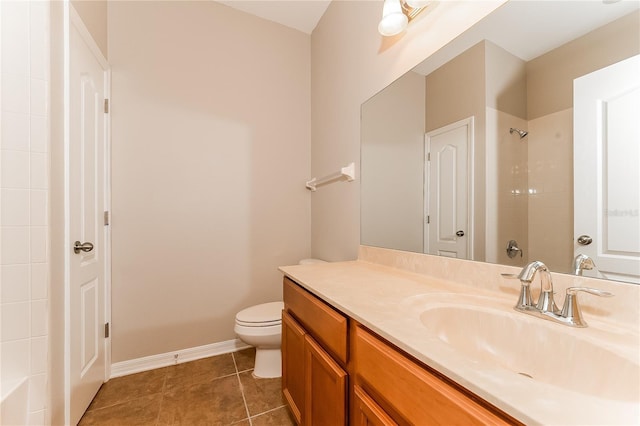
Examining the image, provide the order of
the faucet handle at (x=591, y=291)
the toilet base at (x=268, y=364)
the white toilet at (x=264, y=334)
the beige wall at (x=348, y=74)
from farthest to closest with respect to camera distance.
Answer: the toilet base at (x=268, y=364), the white toilet at (x=264, y=334), the beige wall at (x=348, y=74), the faucet handle at (x=591, y=291)

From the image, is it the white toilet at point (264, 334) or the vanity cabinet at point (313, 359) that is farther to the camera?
the white toilet at point (264, 334)

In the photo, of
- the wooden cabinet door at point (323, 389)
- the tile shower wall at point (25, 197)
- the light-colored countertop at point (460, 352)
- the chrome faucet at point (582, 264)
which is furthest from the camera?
the tile shower wall at point (25, 197)

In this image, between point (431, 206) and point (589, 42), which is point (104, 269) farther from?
point (589, 42)

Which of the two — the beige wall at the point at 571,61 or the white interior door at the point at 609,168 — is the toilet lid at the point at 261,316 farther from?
the beige wall at the point at 571,61

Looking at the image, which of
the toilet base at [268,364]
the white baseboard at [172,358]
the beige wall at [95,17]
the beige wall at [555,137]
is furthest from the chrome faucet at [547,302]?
the beige wall at [95,17]

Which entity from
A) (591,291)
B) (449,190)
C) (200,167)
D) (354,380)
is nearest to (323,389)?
(354,380)

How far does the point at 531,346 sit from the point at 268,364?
5.09 feet

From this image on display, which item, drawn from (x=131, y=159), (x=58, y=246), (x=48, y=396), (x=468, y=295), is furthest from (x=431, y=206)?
(x=131, y=159)

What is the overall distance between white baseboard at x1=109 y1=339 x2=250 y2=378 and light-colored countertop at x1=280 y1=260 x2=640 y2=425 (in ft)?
4.20

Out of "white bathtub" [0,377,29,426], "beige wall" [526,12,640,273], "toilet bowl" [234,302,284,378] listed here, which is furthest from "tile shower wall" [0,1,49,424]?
"beige wall" [526,12,640,273]

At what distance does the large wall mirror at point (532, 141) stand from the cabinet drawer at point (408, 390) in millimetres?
549

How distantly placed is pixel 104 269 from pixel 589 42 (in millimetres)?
2502

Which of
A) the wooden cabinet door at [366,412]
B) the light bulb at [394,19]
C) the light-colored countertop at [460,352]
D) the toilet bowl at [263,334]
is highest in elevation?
the light bulb at [394,19]

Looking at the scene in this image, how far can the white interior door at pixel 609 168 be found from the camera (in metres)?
0.62
